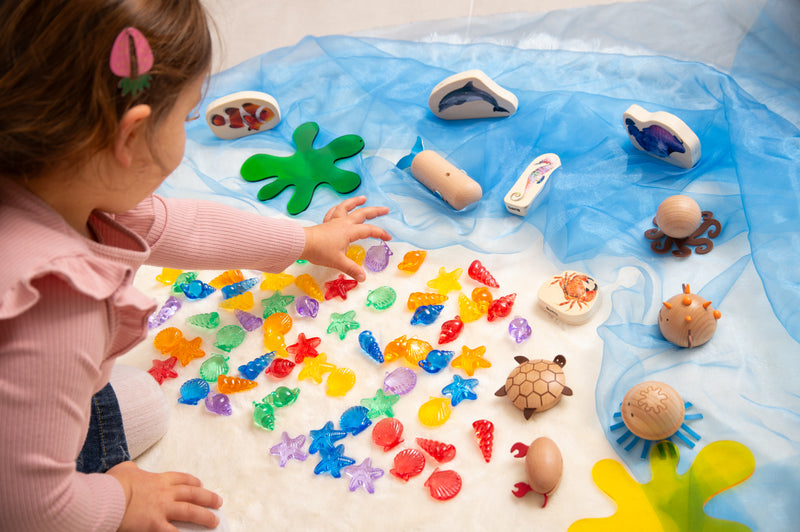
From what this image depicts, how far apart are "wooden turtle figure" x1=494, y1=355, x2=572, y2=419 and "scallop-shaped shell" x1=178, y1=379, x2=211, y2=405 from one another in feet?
1.22

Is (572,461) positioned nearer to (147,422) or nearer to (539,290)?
(539,290)

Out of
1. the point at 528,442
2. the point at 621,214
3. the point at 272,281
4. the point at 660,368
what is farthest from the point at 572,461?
the point at 272,281

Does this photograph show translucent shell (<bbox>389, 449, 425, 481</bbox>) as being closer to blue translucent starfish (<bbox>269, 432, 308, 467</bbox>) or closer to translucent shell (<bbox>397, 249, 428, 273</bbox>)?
blue translucent starfish (<bbox>269, 432, 308, 467</bbox>)

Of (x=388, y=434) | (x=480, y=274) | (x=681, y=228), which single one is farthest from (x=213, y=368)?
(x=681, y=228)

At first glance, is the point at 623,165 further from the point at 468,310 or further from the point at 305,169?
the point at 305,169

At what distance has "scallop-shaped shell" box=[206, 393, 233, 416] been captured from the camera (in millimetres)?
776

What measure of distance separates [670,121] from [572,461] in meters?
0.50

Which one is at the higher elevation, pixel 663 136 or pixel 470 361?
pixel 663 136

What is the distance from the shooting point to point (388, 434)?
0.72m

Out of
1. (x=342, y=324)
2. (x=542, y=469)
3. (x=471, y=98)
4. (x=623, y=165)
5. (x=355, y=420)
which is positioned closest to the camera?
(x=542, y=469)

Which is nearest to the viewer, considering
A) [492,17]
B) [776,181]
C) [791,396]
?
[791,396]

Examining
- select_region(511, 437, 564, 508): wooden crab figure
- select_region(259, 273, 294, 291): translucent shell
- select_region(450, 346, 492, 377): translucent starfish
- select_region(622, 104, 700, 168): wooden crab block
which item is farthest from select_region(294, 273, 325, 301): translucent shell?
select_region(622, 104, 700, 168): wooden crab block

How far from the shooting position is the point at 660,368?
0.72 metres

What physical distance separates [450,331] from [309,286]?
8.7 inches
